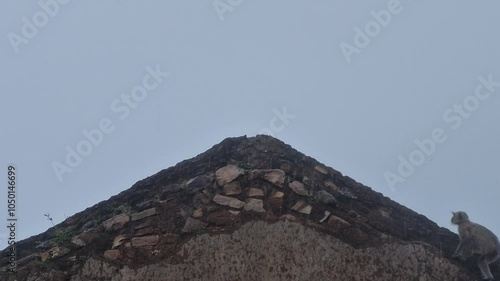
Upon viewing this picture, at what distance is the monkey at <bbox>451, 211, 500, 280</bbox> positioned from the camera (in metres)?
6.18

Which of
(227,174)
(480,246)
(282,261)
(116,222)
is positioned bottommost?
(480,246)

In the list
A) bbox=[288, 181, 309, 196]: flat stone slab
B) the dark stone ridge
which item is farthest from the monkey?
bbox=[288, 181, 309, 196]: flat stone slab

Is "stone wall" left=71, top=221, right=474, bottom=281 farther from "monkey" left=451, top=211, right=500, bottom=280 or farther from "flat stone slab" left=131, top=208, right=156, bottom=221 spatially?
"flat stone slab" left=131, top=208, right=156, bottom=221

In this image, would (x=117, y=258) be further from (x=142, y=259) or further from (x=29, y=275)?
(x=29, y=275)

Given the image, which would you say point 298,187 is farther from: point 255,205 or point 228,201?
point 228,201

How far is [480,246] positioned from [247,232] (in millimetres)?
2383

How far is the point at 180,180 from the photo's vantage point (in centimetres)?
657

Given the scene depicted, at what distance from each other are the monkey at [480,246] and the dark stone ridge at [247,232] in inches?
3.4

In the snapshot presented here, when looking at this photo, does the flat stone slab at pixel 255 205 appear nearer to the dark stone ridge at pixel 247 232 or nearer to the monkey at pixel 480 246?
the dark stone ridge at pixel 247 232

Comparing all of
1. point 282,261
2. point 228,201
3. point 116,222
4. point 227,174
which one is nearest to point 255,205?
point 228,201

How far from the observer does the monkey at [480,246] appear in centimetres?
618

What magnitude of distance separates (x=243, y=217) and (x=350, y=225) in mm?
1082

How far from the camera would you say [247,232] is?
19.8 ft

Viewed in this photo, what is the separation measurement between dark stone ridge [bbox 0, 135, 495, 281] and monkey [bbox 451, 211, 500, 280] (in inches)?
3.4
